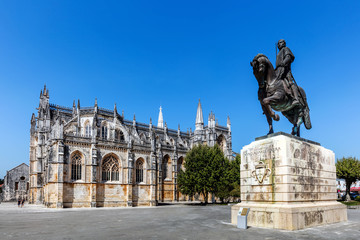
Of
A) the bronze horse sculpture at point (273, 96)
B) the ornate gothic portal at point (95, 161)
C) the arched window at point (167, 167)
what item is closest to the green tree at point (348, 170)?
the ornate gothic portal at point (95, 161)

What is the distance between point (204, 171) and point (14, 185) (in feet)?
147

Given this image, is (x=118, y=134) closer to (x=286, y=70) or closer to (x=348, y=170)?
(x=348, y=170)

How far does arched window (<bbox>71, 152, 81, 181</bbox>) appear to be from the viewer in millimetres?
35625

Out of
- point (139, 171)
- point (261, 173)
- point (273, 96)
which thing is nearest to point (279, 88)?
point (273, 96)

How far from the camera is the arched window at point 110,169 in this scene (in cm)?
3816

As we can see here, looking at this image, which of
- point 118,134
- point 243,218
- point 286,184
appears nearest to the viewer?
point 286,184

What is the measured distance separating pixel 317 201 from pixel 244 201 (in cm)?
277

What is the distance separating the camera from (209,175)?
127 feet

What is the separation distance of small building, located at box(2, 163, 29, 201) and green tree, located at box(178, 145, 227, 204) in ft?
129

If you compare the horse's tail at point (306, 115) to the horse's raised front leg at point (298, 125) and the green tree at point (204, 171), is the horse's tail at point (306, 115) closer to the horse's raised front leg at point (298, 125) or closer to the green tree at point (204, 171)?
the horse's raised front leg at point (298, 125)

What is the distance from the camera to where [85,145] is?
3666cm

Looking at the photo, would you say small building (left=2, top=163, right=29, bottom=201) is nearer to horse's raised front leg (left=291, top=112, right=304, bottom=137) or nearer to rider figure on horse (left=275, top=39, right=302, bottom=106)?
horse's raised front leg (left=291, top=112, right=304, bottom=137)

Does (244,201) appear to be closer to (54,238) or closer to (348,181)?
(54,238)

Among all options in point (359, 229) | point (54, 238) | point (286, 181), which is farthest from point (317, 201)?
point (54, 238)
